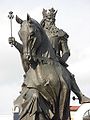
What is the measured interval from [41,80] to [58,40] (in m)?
1.43

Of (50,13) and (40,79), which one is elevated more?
(50,13)

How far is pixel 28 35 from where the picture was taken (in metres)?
11.5

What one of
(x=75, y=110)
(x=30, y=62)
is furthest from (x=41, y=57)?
(x=75, y=110)

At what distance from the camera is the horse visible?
1161 cm

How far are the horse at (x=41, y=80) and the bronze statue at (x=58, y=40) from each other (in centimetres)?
43

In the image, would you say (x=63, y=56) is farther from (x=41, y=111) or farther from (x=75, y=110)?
(x=75, y=110)

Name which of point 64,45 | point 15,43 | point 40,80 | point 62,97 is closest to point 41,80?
point 40,80

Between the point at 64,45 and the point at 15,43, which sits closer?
the point at 15,43

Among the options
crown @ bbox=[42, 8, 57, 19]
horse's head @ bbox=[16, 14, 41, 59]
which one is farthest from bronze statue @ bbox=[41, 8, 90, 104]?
horse's head @ bbox=[16, 14, 41, 59]

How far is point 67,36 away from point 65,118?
6.62 feet

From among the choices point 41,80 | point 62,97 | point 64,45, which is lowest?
point 62,97

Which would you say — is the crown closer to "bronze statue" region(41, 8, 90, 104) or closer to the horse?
"bronze statue" region(41, 8, 90, 104)

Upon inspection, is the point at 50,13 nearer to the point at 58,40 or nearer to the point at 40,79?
the point at 58,40

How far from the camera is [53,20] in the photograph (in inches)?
513
